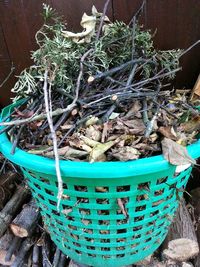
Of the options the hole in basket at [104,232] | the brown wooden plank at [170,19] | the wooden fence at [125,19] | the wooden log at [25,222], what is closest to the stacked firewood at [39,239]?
the wooden log at [25,222]

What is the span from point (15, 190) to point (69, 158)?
0.63 m

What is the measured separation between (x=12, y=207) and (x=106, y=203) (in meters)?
0.54

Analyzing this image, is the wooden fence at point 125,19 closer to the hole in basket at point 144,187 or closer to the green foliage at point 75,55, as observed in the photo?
the green foliage at point 75,55

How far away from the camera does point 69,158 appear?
0.68m

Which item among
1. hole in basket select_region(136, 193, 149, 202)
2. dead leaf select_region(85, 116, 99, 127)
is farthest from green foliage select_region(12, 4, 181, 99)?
hole in basket select_region(136, 193, 149, 202)

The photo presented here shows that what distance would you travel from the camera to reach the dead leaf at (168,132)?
0.71 m

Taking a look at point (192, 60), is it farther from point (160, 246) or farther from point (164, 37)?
point (160, 246)

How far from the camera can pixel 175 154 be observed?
65 centimetres

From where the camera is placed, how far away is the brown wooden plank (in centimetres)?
Answer: 105

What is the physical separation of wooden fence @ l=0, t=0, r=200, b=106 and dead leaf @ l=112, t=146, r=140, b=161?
0.59 m

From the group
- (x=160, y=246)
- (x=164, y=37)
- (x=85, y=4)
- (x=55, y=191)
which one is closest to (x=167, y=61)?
(x=164, y=37)

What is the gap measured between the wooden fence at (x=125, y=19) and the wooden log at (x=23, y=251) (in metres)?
0.73

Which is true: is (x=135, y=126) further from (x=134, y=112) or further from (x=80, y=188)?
(x=80, y=188)

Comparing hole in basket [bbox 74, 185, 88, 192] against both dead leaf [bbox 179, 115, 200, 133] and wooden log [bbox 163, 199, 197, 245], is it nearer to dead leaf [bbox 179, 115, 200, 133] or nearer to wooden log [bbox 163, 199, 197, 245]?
dead leaf [bbox 179, 115, 200, 133]
